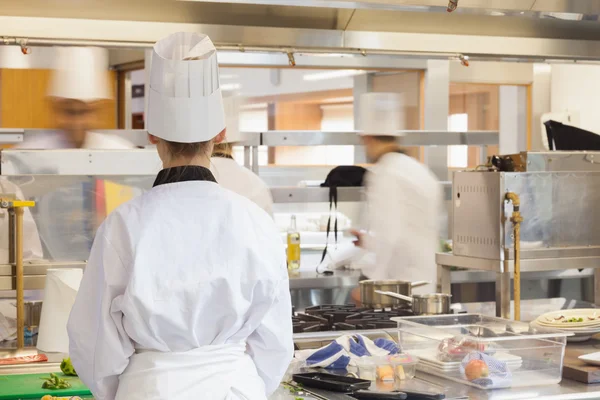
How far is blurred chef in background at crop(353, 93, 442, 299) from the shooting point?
462 centimetres

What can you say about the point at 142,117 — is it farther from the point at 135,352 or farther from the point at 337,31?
the point at 135,352

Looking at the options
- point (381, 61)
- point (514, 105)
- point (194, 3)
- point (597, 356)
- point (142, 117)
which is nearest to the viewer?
point (597, 356)

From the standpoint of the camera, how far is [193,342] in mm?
1732

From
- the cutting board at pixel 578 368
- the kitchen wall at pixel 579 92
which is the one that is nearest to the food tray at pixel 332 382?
the cutting board at pixel 578 368

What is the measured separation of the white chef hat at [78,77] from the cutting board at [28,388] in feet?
6.51

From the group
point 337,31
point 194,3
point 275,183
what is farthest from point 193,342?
point 275,183

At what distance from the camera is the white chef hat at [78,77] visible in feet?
13.9

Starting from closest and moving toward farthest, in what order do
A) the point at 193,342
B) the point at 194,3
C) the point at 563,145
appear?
1. the point at 193,342
2. the point at 194,3
3. the point at 563,145

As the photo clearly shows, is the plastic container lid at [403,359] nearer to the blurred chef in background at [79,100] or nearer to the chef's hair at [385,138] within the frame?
the blurred chef in background at [79,100]

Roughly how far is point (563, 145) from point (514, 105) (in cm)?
224

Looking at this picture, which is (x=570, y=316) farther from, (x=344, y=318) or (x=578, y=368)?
(x=344, y=318)

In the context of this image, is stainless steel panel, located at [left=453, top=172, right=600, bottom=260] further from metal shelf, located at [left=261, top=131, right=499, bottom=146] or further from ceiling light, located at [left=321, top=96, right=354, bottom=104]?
ceiling light, located at [left=321, top=96, right=354, bottom=104]

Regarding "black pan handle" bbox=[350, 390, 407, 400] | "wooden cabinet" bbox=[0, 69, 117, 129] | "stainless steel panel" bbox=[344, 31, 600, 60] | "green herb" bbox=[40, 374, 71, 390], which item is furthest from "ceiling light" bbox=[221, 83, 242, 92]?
"black pan handle" bbox=[350, 390, 407, 400]

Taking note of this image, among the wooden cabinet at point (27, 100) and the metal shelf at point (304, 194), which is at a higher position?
the wooden cabinet at point (27, 100)
